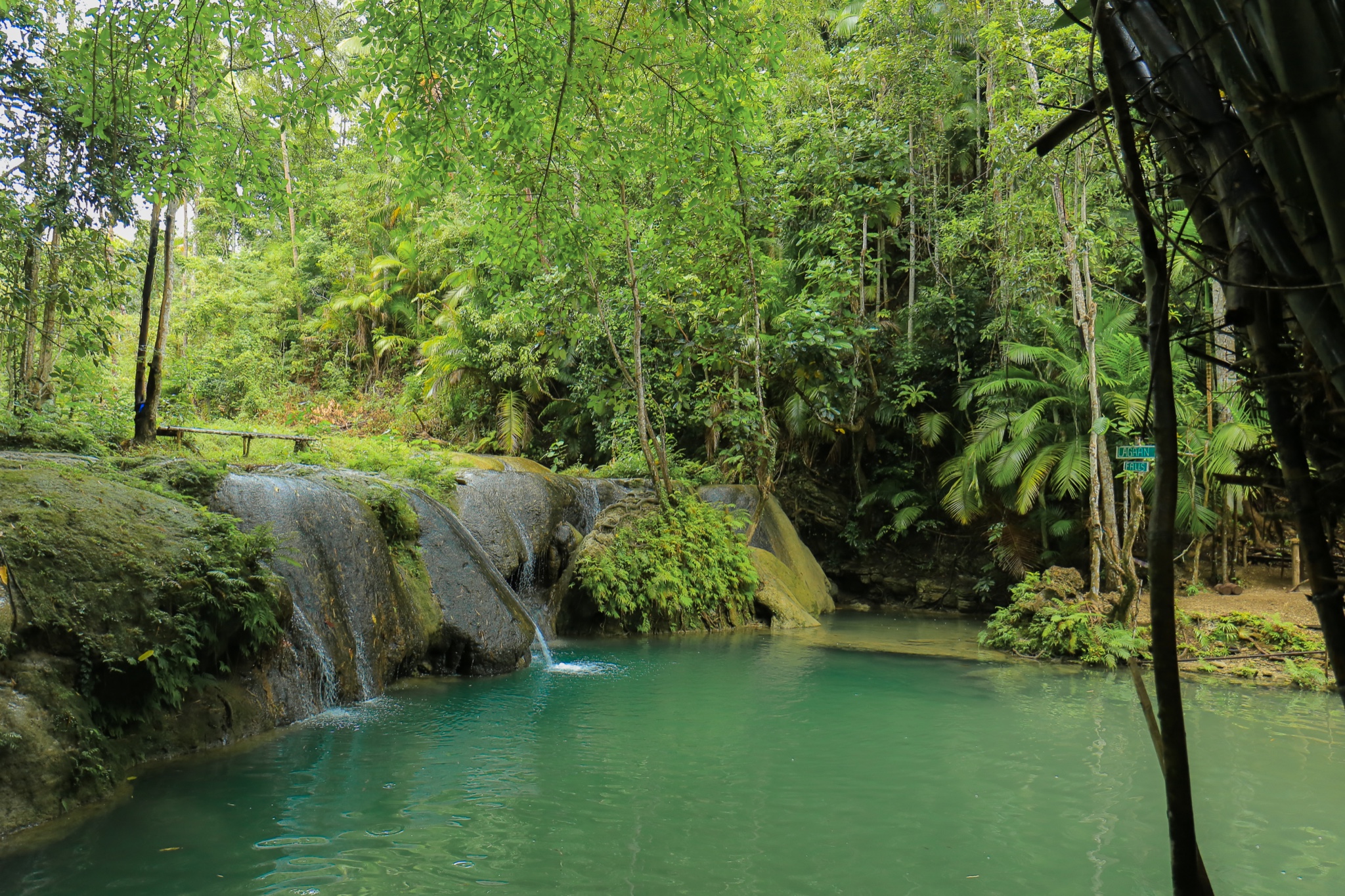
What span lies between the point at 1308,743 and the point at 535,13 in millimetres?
7579

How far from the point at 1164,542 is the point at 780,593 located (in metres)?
12.0

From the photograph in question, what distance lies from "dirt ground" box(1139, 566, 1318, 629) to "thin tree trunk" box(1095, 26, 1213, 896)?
9701 mm

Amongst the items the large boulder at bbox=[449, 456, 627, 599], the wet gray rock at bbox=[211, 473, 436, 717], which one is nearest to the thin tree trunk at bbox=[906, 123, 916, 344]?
the large boulder at bbox=[449, 456, 627, 599]

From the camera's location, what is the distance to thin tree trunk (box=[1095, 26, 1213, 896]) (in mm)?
1259

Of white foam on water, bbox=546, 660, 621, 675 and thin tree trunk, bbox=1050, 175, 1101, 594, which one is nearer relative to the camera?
white foam on water, bbox=546, 660, 621, 675

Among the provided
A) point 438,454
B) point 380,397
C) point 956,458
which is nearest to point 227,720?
point 438,454

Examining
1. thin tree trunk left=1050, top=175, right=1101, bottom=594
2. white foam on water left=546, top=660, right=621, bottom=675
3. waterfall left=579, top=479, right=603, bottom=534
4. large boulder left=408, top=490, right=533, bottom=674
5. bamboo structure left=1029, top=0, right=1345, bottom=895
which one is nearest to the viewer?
bamboo structure left=1029, top=0, right=1345, bottom=895

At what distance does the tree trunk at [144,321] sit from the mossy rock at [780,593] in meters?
8.77

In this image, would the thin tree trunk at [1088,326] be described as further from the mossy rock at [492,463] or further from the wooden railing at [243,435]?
the wooden railing at [243,435]

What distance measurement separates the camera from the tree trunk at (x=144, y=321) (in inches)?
361

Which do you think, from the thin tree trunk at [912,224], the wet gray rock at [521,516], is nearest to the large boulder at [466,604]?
the wet gray rock at [521,516]

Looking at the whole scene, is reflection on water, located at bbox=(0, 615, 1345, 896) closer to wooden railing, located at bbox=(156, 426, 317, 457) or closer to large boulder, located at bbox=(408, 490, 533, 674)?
large boulder, located at bbox=(408, 490, 533, 674)

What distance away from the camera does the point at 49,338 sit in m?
8.30

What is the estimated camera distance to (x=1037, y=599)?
10.1 m
